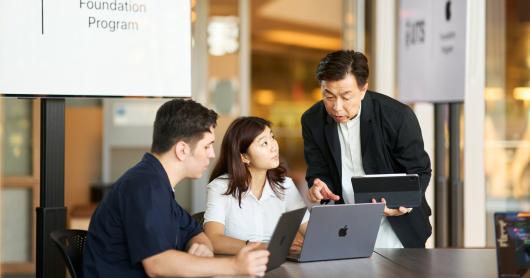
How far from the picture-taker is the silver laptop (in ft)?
9.55

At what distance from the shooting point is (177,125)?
9.18 feet

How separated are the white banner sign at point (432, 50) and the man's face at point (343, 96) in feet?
4.03

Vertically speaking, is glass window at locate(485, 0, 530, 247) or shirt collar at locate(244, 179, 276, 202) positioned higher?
glass window at locate(485, 0, 530, 247)

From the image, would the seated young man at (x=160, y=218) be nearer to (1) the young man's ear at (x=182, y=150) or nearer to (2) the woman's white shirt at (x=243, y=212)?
(1) the young man's ear at (x=182, y=150)

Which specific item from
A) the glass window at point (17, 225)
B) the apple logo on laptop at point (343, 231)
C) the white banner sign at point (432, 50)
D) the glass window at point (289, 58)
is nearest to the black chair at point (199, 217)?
the apple logo on laptop at point (343, 231)

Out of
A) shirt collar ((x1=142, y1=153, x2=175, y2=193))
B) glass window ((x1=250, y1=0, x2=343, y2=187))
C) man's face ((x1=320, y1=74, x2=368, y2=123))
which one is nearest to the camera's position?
shirt collar ((x1=142, y1=153, x2=175, y2=193))

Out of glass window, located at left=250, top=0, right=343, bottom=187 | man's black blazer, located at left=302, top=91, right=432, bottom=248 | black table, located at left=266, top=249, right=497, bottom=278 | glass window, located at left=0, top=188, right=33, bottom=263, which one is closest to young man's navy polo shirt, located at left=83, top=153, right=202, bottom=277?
black table, located at left=266, top=249, right=497, bottom=278

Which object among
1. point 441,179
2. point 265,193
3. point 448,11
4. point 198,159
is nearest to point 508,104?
point 441,179

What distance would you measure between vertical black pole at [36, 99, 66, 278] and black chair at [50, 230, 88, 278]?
1.75ft

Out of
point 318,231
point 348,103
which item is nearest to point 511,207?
point 348,103

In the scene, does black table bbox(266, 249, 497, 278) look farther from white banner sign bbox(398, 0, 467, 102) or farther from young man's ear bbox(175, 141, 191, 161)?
white banner sign bbox(398, 0, 467, 102)

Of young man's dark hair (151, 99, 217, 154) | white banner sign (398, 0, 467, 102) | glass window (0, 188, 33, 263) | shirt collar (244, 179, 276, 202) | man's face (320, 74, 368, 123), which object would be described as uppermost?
white banner sign (398, 0, 467, 102)

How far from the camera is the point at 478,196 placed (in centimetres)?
549

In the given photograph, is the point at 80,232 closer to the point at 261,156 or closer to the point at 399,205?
the point at 261,156
